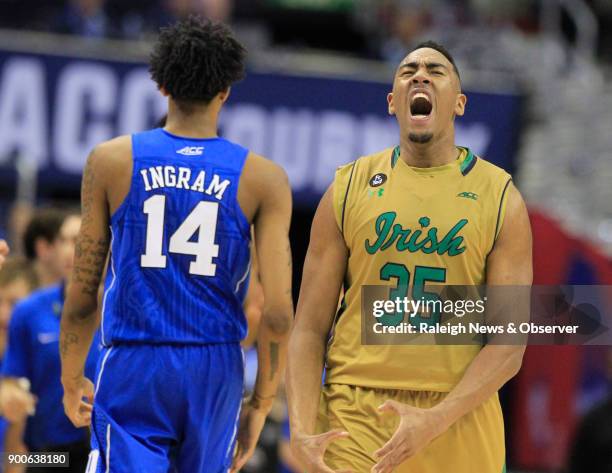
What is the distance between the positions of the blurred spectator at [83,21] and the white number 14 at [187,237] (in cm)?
1251

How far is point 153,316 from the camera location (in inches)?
213

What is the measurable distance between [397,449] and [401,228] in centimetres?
87

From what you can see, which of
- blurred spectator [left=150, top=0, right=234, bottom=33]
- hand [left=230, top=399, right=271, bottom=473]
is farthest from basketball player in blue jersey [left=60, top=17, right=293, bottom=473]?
blurred spectator [left=150, top=0, right=234, bottom=33]

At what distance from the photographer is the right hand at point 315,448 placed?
481 cm

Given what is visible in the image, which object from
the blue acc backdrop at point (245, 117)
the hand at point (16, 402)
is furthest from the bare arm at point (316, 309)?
the blue acc backdrop at point (245, 117)

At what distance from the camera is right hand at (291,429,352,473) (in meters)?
4.81

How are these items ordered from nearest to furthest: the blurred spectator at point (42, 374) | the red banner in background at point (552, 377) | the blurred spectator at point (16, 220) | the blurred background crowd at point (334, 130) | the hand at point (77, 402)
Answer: the hand at point (77, 402) < the blurred spectator at point (42, 374) < the blurred spectator at point (16, 220) < the red banner in background at point (552, 377) < the blurred background crowd at point (334, 130)

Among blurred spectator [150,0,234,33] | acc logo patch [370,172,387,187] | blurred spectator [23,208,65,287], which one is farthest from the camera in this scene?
blurred spectator [150,0,234,33]

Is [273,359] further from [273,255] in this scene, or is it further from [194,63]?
[194,63]

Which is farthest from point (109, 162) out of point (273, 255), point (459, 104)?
point (459, 104)

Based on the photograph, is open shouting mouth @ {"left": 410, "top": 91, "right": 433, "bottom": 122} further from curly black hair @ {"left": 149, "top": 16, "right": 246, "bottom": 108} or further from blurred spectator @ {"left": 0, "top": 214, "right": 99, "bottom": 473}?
blurred spectator @ {"left": 0, "top": 214, "right": 99, "bottom": 473}

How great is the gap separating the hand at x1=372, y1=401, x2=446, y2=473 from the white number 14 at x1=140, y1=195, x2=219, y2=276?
3.84 ft

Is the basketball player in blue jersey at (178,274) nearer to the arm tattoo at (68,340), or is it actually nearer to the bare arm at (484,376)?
the arm tattoo at (68,340)

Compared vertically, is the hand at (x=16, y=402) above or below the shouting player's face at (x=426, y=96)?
below
